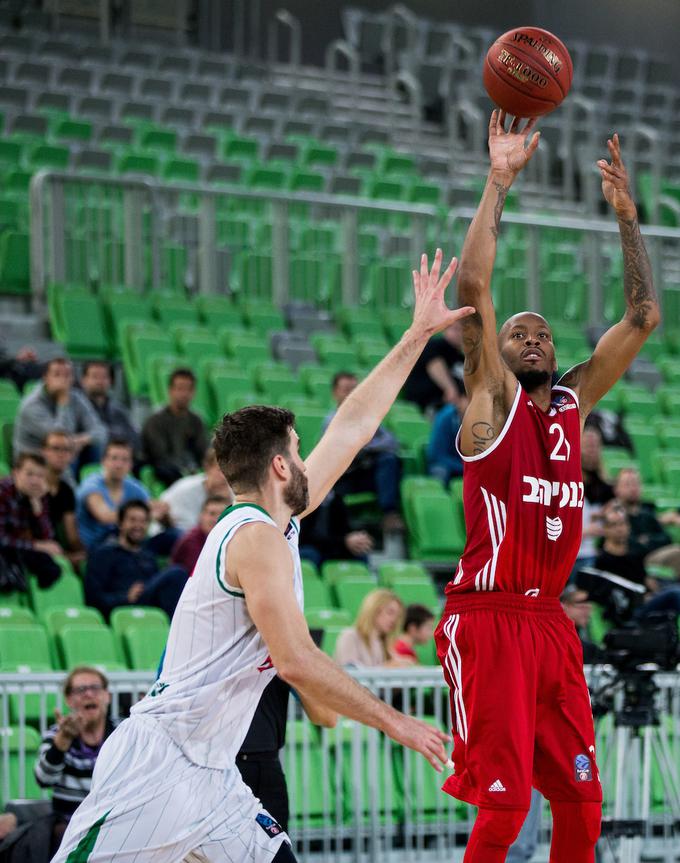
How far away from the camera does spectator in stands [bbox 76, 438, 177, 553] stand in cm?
1042

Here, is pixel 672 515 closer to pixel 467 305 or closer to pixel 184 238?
pixel 184 238

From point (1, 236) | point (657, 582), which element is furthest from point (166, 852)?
point (1, 236)

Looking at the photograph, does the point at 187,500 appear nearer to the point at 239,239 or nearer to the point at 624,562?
the point at 624,562

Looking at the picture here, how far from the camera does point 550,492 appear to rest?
5422mm

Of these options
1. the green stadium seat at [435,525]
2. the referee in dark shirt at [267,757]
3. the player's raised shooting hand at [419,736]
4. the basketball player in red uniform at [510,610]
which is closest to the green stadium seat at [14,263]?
the green stadium seat at [435,525]

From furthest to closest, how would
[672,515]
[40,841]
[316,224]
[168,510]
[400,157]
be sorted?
[400,157], [316,224], [672,515], [168,510], [40,841]

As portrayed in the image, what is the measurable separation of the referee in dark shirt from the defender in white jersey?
3.95ft

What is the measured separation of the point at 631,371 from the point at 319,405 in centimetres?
457

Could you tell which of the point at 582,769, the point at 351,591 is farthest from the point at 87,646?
the point at 582,769

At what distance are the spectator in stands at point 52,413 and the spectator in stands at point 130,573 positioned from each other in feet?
4.34

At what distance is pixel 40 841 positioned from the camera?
7023 mm

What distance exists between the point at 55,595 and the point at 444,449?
148 inches

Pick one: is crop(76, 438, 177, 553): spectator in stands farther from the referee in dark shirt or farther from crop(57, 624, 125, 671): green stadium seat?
the referee in dark shirt

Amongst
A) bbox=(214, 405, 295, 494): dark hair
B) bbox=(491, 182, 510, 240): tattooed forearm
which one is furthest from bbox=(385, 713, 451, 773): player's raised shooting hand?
bbox=(491, 182, 510, 240): tattooed forearm
